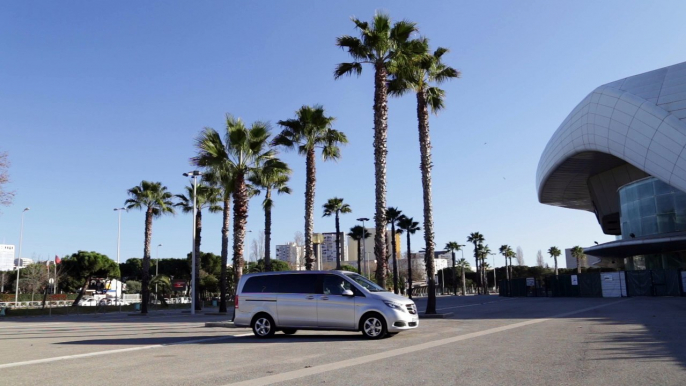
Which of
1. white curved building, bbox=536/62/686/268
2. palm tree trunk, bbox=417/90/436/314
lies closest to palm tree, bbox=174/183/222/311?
palm tree trunk, bbox=417/90/436/314

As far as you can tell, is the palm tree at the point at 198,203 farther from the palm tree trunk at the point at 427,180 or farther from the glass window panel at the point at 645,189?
the glass window panel at the point at 645,189

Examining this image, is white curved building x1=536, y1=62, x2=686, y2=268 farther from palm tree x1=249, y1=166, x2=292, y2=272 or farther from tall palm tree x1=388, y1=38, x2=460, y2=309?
palm tree x1=249, y1=166, x2=292, y2=272

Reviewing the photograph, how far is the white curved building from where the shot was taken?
43.6 meters

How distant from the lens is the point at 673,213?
47.2 m

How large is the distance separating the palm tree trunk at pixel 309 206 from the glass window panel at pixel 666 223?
35.3m

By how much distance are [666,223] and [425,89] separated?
32056mm

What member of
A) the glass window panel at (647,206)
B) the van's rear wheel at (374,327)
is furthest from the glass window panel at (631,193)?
the van's rear wheel at (374,327)

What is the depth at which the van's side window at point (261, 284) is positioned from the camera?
14609mm

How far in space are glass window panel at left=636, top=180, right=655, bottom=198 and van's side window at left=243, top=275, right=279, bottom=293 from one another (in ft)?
149

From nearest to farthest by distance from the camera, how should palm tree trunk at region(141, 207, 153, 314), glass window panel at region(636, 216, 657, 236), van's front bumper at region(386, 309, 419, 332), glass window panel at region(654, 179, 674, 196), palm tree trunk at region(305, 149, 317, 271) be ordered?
van's front bumper at region(386, 309, 419, 332) < palm tree trunk at region(305, 149, 317, 271) < palm tree trunk at region(141, 207, 153, 314) < glass window panel at region(654, 179, 674, 196) < glass window panel at region(636, 216, 657, 236)

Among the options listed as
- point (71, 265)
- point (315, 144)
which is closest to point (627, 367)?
point (315, 144)

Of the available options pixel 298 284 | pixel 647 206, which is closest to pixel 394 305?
pixel 298 284

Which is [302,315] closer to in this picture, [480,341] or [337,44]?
[480,341]

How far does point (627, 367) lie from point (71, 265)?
7078 cm
